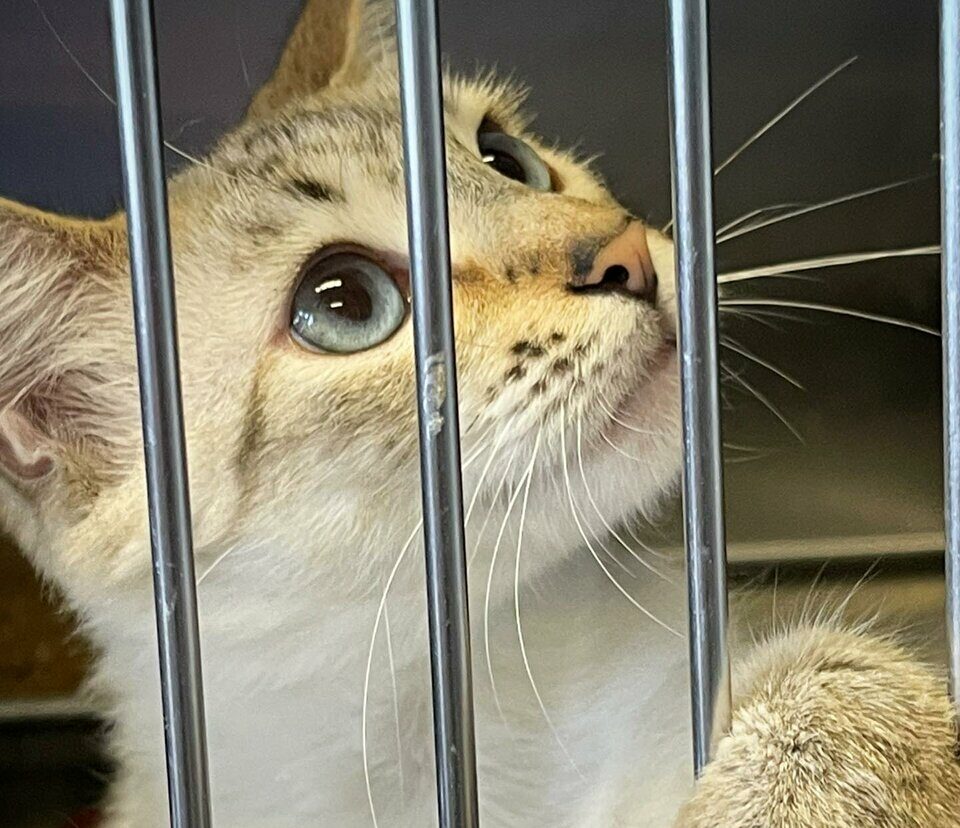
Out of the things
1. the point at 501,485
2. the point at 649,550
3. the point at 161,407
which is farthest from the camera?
the point at 649,550

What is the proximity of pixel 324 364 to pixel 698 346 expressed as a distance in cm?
30

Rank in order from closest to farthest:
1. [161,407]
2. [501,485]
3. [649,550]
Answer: [161,407] < [501,485] < [649,550]

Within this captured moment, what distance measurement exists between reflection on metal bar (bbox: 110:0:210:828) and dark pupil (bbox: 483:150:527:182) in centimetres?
42

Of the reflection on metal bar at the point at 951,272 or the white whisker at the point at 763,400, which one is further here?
the white whisker at the point at 763,400

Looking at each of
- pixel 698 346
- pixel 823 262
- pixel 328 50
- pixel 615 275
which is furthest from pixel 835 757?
pixel 328 50

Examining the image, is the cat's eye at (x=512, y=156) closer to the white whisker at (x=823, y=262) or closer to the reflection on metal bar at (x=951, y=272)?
the white whisker at (x=823, y=262)

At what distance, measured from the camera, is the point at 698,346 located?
0.40m

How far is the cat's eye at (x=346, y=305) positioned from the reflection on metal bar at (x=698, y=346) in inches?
11.0

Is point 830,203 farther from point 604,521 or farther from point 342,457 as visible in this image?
point 342,457

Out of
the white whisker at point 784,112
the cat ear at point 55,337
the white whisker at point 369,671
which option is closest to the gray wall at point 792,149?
the white whisker at point 784,112

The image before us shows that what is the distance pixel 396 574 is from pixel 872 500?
1.11ft

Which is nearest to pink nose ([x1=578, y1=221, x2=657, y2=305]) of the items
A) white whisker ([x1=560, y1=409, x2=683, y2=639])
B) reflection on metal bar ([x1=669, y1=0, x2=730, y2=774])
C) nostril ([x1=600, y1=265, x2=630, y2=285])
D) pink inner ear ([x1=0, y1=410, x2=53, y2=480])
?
nostril ([x1=600, y1=265, x2=630, y2=285])

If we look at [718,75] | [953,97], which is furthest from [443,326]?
[718,75]

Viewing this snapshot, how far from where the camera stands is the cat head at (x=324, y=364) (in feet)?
1.96
